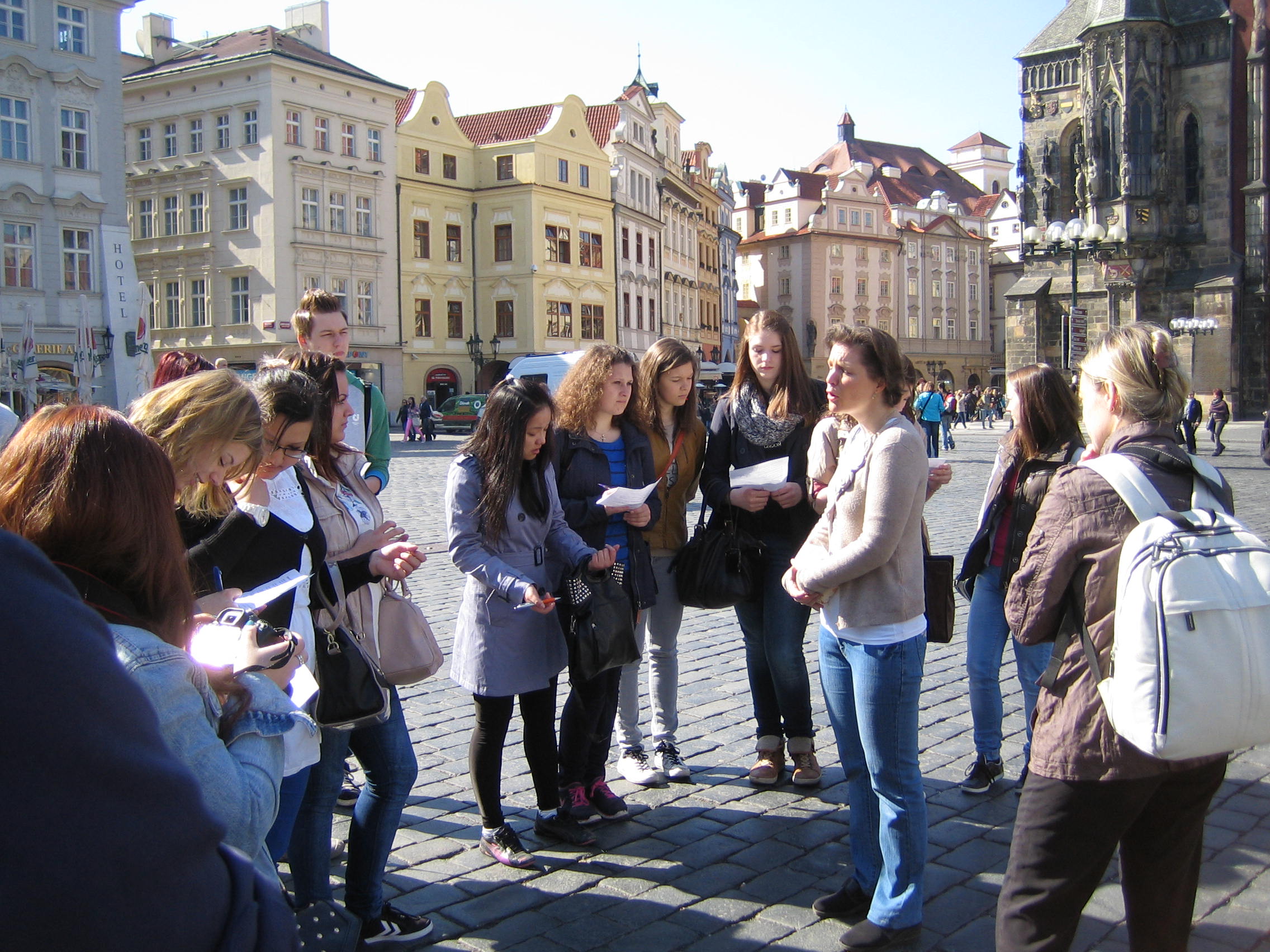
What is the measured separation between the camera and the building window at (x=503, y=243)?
161 feet

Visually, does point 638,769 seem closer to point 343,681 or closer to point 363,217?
point 343,681

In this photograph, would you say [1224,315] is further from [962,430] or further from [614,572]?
[614,572]

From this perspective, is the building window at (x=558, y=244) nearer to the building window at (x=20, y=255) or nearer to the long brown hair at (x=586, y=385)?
the building window at (x=20, y=255)

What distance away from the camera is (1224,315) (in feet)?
118

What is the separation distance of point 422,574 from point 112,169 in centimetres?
2904

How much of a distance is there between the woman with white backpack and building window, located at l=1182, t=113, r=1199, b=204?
132 feet

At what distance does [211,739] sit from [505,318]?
48.9m

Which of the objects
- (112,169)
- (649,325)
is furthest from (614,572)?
(649,325)

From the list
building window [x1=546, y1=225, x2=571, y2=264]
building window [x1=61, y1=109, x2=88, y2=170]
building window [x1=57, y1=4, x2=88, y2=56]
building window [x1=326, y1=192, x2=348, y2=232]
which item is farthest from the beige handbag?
building window [x1=546, y1=225, x2=571, y2=264]

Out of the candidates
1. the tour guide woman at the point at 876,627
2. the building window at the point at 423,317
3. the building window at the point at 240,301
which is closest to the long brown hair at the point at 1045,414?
the tour guide woman at the point at 876,627

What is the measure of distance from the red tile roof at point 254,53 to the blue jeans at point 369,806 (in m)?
41.7

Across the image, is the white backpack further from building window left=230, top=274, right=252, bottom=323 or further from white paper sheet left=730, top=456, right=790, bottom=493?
building window left=230, top=274, right=252, bottom=323

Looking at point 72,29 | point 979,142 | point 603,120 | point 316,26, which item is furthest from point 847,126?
point 72,29

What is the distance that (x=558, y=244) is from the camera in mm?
50125
